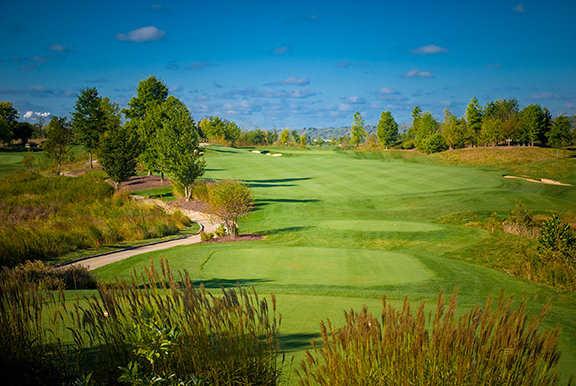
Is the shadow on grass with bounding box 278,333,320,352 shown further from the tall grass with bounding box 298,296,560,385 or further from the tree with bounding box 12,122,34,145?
the tree with bounding box 12,122,34,145

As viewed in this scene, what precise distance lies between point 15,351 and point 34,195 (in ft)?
107

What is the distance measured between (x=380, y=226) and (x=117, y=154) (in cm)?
3002

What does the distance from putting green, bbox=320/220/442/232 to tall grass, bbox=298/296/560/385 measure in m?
17.6

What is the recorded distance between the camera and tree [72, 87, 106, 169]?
66.4 metres

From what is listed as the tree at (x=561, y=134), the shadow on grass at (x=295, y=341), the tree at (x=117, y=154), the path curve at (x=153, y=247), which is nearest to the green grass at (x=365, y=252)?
the shadow on grass at (x=295, y=341)

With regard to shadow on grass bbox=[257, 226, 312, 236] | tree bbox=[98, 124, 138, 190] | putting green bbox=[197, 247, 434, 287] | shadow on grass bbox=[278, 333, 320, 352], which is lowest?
shadow on grass bbox=[257, 226, 312, 236]

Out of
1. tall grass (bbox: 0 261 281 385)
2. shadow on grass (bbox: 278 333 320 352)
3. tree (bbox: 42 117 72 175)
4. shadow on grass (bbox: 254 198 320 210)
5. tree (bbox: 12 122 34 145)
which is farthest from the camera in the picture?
tree (bbox: 12 122 34 145)

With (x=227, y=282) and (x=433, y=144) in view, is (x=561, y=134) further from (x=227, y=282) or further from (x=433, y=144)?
(x=227, y=282)

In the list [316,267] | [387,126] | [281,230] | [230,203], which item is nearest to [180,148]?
[230,203]

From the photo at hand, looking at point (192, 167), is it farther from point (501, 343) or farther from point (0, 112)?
point (0, 112)


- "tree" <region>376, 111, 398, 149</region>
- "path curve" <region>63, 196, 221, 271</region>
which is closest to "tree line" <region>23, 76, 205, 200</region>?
"path curve" <region>63, 196, 221, 271</region>

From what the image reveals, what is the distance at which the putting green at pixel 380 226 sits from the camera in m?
21.0

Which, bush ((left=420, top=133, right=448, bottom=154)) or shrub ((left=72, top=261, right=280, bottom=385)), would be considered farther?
bush ((left=420, top=133, right=448, bottom=154))

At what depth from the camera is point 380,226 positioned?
21906mm
